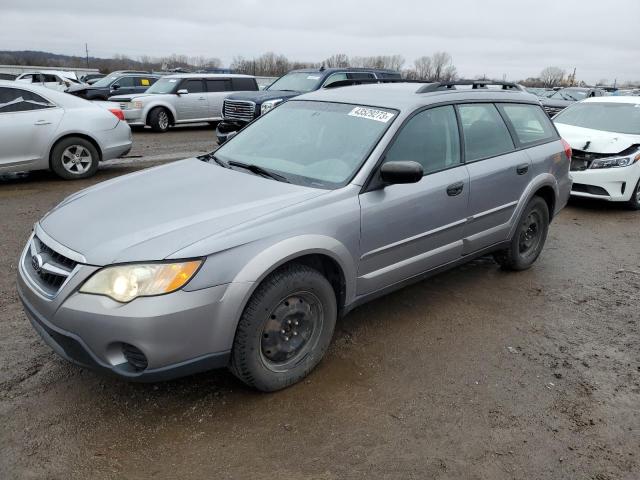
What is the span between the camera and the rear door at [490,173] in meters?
4.12

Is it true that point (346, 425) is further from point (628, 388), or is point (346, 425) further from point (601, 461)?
point (628, 388)

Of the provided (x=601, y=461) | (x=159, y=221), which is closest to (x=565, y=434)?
(x=601, y=461)

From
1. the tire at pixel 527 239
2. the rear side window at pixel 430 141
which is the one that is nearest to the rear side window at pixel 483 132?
the rear side window at pixel 430 141

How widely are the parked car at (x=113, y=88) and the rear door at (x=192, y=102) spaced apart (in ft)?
16.8

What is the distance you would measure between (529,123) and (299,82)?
359 inches

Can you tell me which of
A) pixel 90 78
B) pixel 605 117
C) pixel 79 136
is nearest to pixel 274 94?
pixel 79 136

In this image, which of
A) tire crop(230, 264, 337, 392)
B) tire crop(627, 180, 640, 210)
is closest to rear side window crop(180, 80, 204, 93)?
tire crop(627, 180, 640, 210)

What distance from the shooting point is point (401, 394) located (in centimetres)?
310

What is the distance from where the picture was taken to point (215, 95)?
16.4 metres

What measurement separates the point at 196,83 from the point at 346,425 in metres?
15.1

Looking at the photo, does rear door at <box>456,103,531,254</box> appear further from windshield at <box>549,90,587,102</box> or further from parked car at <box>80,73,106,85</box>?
parked car at <box>80,73,106,85</box>

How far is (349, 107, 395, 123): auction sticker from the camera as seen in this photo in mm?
3670

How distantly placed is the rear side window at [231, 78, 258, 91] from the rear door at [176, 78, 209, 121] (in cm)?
102

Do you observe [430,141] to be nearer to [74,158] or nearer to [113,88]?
[74,158]
